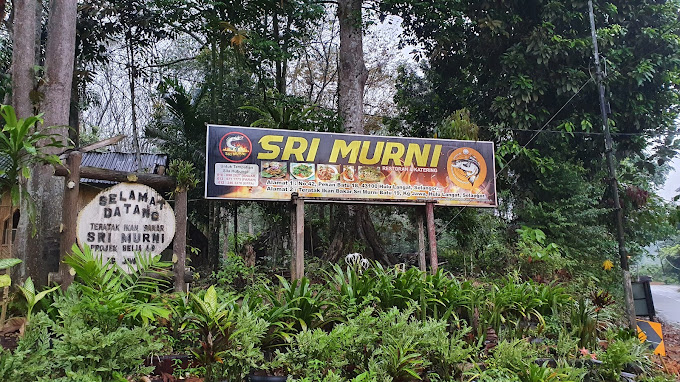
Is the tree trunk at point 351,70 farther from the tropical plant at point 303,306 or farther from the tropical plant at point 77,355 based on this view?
the tropical plant at point 77,355

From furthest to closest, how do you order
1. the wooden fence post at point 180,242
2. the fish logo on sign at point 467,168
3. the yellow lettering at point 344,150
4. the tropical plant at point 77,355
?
the fish logo on sign at point 467,168, the yellow lettering at point 344,150, the wooden fence post at point 180,242, the tropical plant at point 77,355

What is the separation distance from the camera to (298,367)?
3.48 m

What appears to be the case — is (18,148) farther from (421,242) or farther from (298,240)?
(421,242)

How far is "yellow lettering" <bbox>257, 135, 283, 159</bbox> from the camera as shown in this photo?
7.47m

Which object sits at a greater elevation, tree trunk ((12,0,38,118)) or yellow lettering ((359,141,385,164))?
tree trunk ((12,0,38,118))

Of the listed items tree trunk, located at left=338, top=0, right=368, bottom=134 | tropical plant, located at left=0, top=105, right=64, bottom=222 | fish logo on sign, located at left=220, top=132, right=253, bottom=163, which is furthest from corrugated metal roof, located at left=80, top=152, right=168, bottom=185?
tropical plant, located at left=0, top=105, right=64, bottom=222

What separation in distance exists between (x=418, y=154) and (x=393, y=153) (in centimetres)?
52

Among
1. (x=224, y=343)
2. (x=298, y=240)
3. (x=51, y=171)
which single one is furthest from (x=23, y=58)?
(x=224, y=343)

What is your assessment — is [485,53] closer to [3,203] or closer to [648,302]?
[648,302]

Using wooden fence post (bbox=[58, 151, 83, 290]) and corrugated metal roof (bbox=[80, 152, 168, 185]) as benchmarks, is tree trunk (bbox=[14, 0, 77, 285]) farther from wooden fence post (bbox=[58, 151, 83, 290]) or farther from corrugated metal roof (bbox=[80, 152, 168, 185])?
corrugated metal roof (bbox=[80, 152, 168, 185])

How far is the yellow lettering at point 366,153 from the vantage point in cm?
795

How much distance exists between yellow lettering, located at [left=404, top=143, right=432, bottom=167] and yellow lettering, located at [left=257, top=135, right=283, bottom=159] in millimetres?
2447

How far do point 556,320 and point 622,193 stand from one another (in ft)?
27.0

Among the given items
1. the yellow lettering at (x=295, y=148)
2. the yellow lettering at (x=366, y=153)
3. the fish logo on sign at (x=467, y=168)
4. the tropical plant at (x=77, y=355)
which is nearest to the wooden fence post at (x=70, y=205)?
the tropical plant at (x=77, y=355)
